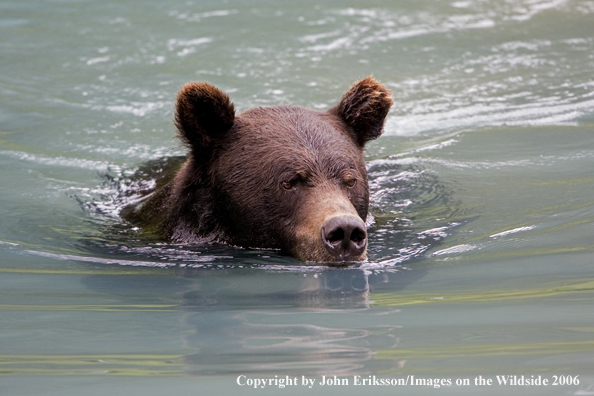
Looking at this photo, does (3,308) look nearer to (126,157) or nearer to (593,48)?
(126,157)

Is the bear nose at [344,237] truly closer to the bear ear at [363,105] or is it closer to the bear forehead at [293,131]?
the bear forehead at [293,131]

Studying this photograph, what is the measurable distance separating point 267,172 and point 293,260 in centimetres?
69

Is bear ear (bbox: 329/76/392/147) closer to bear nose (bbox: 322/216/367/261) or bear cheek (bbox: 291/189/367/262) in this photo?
bear cheek (bbox: 291/189/367/262)

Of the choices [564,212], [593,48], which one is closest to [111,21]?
[593,48]

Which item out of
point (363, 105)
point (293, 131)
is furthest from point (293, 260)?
point (363, 105)

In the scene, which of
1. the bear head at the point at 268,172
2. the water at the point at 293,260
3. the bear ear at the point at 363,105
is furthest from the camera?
the bear ear at the point at 363,105

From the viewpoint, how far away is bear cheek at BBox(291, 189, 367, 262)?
496cm

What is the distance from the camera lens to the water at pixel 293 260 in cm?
348

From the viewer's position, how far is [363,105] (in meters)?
6.37

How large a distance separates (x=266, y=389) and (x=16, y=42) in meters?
10.9

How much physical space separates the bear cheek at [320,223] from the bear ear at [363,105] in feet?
3.73

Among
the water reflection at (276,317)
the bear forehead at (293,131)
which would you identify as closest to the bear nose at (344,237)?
the water reflection at (276,317)

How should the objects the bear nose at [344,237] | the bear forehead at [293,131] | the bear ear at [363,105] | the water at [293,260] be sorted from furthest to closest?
the bear ear at [363,105], the bear forehead at [293,131], the bear nose at [344,237], the water at [293,260]

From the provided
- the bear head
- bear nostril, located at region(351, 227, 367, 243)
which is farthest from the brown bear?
bear nostril, located at region(351, 227, 367, 243)
